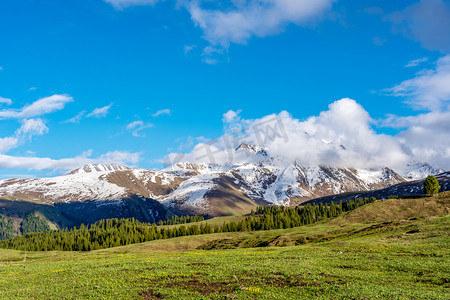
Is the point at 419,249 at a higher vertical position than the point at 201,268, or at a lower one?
lower

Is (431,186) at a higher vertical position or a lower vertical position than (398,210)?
higher

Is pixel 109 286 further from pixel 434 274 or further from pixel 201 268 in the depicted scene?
pixel 434 274

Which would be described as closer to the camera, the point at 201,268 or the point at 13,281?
the point at 13,281

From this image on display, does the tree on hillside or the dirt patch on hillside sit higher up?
the tree on hillside

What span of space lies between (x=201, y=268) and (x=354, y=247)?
120 feet

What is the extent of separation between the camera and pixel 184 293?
28.6 meters

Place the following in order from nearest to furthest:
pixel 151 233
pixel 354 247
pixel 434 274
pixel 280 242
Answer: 1. pixel 434 274
2. pixel 354 247
3. pixel 280 242
4. pixel 151 233

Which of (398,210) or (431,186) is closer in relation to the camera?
(398,210)

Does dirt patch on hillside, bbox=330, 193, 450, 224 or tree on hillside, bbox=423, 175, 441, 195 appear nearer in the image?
dirt patch on hillside, bbox=330, 193, 450, 224

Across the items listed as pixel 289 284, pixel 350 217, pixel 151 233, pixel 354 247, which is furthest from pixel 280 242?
pixel 151 233

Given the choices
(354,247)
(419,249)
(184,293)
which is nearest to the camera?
(184,293)

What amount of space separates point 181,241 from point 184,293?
419ft

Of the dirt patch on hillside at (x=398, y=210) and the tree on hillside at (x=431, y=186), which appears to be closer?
the dirt patch on hillside at (x=398, y=210)

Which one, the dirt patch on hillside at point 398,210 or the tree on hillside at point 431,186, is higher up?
the tree on hillside at point 431,186
